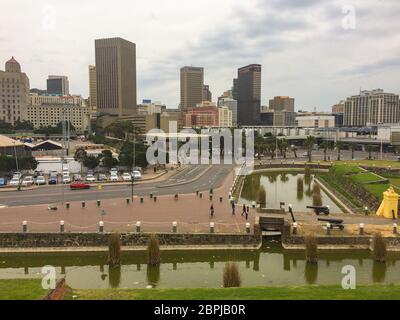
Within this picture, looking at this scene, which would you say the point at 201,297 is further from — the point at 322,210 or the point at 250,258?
the point at 322,210

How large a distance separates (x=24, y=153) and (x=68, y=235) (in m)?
46.0

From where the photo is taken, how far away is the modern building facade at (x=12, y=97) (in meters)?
165

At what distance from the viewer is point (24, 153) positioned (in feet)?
218

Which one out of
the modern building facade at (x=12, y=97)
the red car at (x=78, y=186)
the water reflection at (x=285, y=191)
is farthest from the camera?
the modern building facade at (x=12, y=97)

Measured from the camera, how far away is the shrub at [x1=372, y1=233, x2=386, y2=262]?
23266 millimetres

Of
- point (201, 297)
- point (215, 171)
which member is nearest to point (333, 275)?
point (201, 297)

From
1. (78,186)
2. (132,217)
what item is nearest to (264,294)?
(132,217)

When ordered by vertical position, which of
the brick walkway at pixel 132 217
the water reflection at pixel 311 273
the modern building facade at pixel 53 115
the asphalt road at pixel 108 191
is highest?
the modern building facade at pixel 53 115

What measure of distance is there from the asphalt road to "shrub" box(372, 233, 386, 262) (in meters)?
22.3

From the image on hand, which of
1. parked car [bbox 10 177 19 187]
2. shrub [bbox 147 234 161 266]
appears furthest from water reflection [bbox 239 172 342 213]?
parked car [bbox 10 177 19 187]

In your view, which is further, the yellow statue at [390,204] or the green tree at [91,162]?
the green tree at [91,162]

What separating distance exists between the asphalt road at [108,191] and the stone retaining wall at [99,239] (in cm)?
1044

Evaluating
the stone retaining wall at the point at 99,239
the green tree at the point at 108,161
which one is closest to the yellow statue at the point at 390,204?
the stone retaining wall at the point at 99,239

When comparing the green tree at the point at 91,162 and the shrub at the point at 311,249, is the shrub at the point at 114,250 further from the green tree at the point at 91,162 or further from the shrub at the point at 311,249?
the green tree at the point at 91,162
